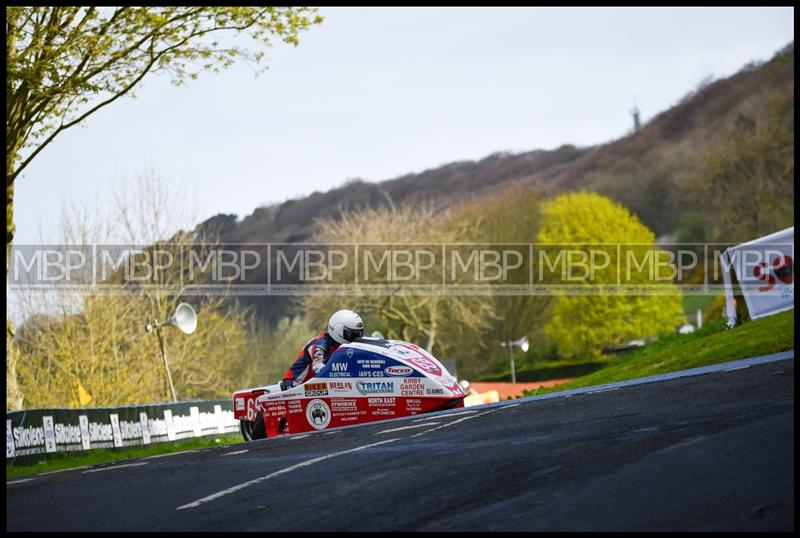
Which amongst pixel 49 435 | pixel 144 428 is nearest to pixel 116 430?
pixel 144 428

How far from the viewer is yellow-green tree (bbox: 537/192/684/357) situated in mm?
87500

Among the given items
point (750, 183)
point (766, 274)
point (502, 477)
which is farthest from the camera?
point (750, 183)

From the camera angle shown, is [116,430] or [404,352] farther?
[116,430]

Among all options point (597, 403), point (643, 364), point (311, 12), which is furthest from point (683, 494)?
point (311, 12)

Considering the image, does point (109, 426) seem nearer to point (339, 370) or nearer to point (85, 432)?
point (85, 432)

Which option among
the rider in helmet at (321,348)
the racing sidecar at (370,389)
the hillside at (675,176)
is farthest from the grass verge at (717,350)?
the hillside at (675,176)

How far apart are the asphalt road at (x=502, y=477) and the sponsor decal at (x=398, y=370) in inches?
96.6

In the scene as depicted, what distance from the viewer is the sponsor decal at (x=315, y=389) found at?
52.6 ft

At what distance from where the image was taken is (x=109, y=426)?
2498 centimetres

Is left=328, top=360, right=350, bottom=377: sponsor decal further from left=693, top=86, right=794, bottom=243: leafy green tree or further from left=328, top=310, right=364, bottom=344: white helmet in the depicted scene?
left=693, top=86, right=794, bottom=243: leafy green tree

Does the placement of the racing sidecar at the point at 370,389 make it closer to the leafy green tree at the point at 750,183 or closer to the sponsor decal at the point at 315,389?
the sponsor decal at the point at 315,389

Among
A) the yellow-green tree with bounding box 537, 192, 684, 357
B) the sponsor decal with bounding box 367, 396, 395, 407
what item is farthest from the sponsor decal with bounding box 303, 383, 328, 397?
the yellow-green tree with bounding box 537, 192, 684, 357

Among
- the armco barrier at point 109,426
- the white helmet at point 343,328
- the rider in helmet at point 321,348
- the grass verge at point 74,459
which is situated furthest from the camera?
the armco barrier at point 109,426

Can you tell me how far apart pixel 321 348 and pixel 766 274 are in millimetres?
15651
